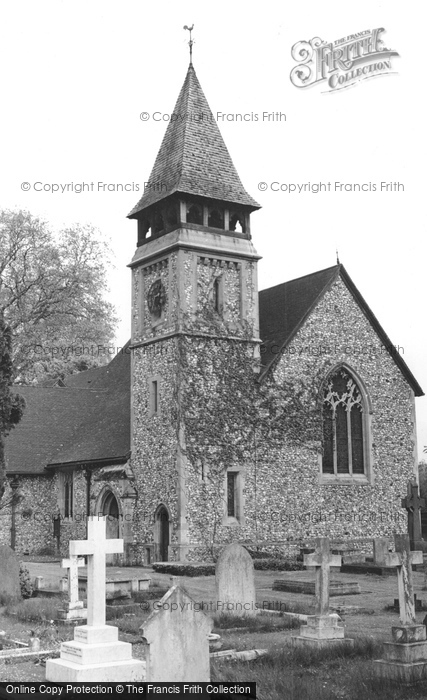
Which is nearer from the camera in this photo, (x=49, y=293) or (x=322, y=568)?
(x=322, y=568)

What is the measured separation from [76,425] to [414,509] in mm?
15447

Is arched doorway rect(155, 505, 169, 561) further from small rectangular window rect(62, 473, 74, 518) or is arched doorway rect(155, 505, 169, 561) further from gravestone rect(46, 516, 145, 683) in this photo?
gravestone rect(46, 516, 145, 683)

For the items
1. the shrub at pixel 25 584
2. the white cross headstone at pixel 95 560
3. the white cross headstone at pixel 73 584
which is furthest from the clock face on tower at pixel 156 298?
the white cross headstone at pixel 95 560

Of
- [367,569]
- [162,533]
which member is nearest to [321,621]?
[367,569]

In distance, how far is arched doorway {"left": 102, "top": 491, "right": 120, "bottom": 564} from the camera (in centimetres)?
3061

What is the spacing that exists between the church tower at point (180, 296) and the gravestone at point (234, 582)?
10.7 m

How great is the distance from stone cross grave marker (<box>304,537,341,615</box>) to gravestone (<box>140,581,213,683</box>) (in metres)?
3.78

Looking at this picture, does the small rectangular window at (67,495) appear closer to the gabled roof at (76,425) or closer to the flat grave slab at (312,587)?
the gabled roof at (76,425)

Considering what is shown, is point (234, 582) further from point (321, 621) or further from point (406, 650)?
point (406, 650)

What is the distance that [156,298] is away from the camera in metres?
30.6

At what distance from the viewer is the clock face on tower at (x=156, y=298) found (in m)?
30.2

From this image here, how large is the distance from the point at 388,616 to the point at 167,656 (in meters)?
8.10

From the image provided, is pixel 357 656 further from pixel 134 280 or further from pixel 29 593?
pixel 134 280

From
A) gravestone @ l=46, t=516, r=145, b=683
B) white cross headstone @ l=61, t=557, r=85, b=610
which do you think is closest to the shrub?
A: white cross headstone @ l=61, t=557, r=85, b=610
